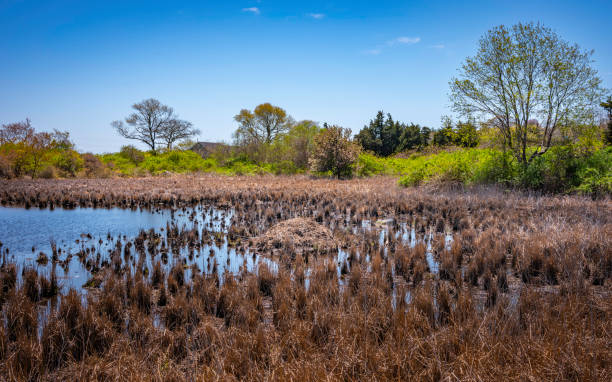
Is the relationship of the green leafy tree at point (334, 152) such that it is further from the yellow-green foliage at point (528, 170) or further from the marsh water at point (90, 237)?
the marsh water at point (90, 237)

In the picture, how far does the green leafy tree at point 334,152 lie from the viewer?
25172 millimetres

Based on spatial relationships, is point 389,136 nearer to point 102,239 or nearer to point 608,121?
point 608,121

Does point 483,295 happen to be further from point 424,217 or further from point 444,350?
point 424,217

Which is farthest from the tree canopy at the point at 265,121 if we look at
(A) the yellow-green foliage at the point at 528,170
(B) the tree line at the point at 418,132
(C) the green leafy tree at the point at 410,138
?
(A) the yellow-green foliage at the point at 528,170

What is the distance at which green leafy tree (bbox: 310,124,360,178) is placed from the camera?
25.2 metres

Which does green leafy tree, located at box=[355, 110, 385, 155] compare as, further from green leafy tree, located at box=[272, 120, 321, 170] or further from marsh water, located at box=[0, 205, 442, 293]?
marsh water, located at box=[0, 205, 442, 293]

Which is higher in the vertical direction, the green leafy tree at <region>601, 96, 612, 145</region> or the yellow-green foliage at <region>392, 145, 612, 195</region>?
the green leafy tree at <region>601, 96, 612, 145</region>

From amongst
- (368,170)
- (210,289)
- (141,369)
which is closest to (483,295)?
(210,289)

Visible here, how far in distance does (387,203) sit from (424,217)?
2.35 metres

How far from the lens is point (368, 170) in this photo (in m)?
27.2

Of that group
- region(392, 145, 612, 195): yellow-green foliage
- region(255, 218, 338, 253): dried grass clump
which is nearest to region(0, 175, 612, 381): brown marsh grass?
region(255, 218, 338, 253): dried grass clump

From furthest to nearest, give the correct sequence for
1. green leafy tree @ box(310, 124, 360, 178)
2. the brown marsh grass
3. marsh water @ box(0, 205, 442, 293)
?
1. green leafy tree @ box(310, 124, 360, 178)
2. marsh water @ box(0, 205, 442, 293)
3. the brown marsh grass

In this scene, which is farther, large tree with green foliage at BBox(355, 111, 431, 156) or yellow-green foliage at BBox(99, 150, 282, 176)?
large tree with green foliage at BBox(355, 111, 431, 156)

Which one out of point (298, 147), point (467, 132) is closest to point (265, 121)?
point (298, 147)
